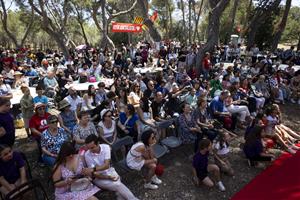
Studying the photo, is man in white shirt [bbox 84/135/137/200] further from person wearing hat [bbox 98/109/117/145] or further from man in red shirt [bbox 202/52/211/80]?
man in red shirt [bbox 202/52/211/80]

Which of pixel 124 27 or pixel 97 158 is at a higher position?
pixel 124 27

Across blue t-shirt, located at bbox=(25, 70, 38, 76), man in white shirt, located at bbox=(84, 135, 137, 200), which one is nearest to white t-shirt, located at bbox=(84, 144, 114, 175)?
man in white shirt, located at bbox=(84, 135, 137, 200)

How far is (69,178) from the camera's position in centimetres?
399

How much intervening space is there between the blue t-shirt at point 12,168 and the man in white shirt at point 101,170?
0.99m

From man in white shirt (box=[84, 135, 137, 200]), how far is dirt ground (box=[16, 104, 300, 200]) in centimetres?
52

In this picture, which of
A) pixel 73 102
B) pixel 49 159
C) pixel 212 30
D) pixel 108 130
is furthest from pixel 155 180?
pixel 212 30

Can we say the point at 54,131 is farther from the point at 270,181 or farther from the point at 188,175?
the point at 270,181

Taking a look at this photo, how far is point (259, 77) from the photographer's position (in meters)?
10.4

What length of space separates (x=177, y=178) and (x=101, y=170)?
1.79 metres

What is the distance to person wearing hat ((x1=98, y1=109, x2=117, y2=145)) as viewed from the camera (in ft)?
18.6

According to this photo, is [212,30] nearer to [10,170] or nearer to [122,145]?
[122,145]

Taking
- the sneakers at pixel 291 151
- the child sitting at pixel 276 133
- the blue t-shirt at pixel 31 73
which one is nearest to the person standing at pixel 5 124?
the child sitting at pixel 276 133

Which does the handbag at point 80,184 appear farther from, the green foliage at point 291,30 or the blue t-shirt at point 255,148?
the green foliage at point 291,30

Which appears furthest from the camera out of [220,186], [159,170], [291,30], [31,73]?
[291,30]
